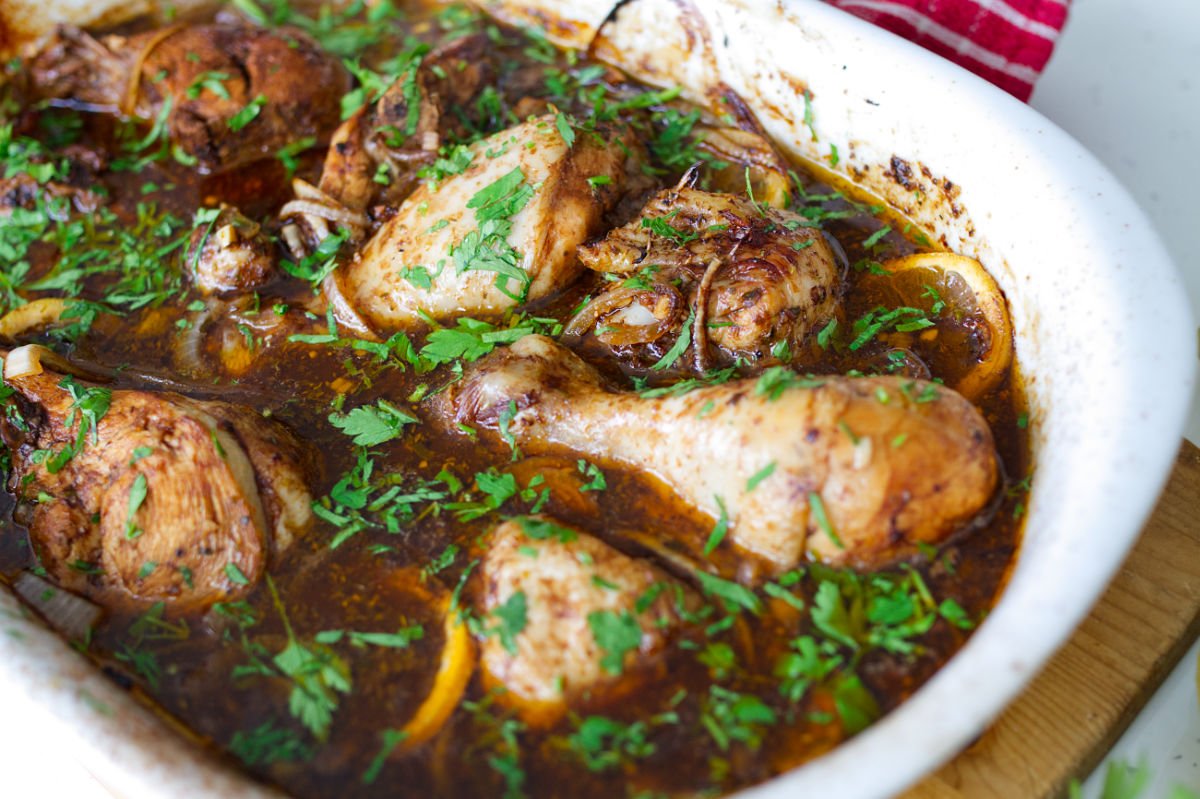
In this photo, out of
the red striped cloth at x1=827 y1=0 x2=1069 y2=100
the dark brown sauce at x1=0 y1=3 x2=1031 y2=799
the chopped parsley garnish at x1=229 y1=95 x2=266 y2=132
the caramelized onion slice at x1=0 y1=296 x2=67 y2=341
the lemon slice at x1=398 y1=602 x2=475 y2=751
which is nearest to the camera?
the dark brown sauce at x1=0 y1=3 x2=1031 y2=799

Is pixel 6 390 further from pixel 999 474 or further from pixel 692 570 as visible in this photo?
pixel 999 474

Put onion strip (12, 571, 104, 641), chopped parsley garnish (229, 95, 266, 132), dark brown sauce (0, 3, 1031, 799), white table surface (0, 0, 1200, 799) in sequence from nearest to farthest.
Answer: dark brown sauce (0, 3, 1031, 799)
onion strip (12, 571, 104, 641)
white table surface (0, 0, 1200, 799)
chopped parsley garnish (229, 95, 266, 132)

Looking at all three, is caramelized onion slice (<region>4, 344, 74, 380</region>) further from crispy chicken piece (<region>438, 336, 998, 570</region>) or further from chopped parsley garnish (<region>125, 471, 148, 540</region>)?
crispy chicken piece (<region>438, 336, 998, 570</region>)

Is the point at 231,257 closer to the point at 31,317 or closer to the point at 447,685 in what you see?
the point at 31,317

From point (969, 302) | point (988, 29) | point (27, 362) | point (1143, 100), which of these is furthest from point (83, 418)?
point (1143, 100)

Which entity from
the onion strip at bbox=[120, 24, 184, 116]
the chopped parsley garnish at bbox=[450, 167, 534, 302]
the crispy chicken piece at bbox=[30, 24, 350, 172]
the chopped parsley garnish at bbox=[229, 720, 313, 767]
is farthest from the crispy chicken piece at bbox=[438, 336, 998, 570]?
the onion strip at bbox=[120, 24, 184, 116]

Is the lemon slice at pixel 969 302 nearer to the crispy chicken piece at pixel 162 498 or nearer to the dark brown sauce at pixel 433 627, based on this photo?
the dark brown sauce at pixel 433 627
